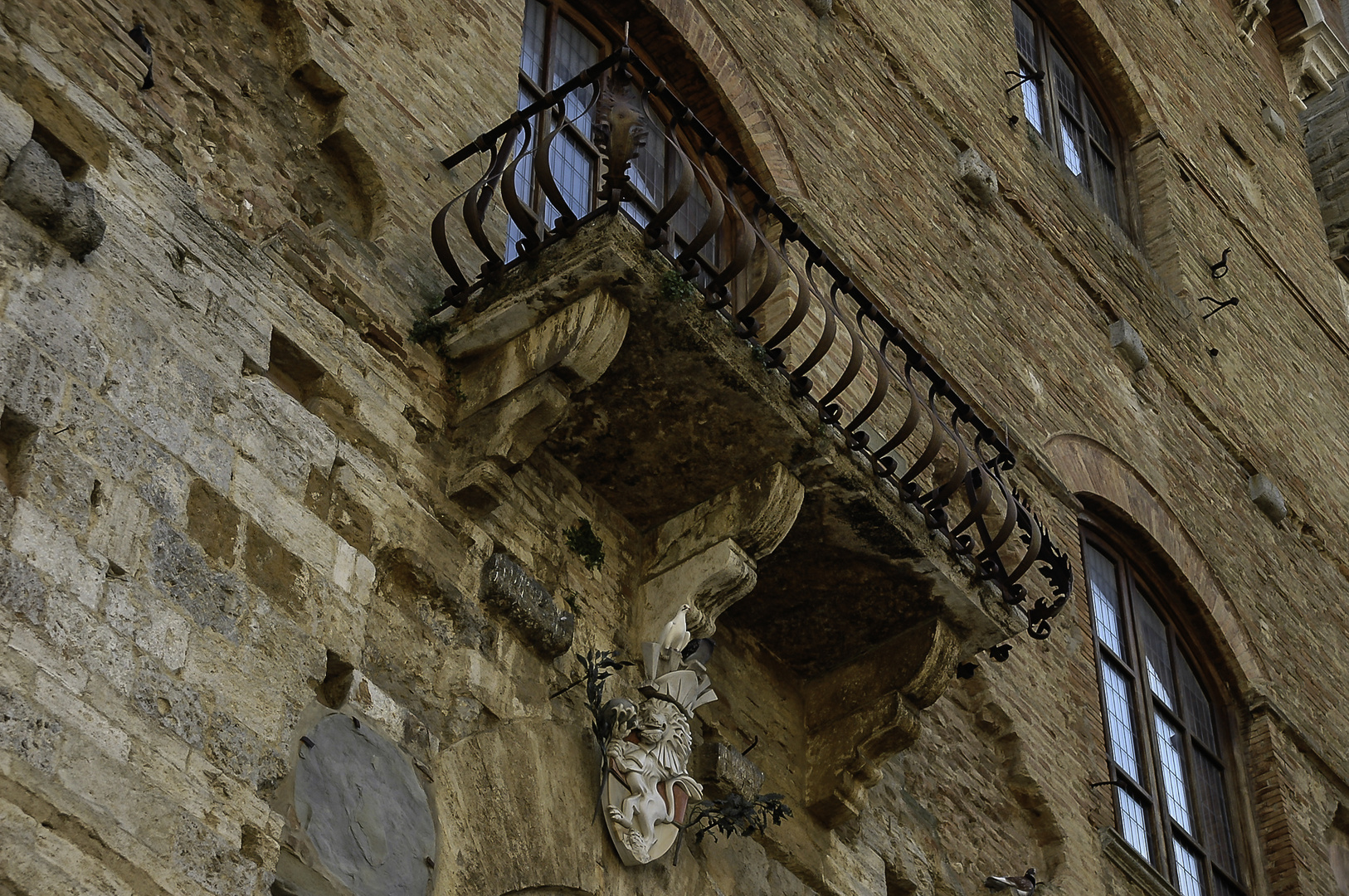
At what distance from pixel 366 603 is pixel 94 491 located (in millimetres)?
991

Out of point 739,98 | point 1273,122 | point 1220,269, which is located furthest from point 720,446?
point 1273,122

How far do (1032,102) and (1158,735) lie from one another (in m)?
4.37

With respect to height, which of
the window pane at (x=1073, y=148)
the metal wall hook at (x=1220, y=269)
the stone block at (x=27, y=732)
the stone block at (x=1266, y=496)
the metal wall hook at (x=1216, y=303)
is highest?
the window pane at (x=1073, y=148)

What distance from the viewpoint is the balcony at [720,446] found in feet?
20.1

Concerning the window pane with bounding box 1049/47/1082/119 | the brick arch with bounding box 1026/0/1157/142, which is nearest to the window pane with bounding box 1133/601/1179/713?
the window pane with bounding box 1049/47/1082/119

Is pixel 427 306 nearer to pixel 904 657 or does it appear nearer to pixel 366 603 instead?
pixel 366 603

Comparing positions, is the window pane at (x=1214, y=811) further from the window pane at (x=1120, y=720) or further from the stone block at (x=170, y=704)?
the stone block at (x=170, y=704)

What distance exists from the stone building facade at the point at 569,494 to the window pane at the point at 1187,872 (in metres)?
0.03

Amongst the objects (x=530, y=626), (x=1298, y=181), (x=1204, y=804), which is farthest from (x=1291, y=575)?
(x=530, y=626)

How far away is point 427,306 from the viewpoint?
6395 mm

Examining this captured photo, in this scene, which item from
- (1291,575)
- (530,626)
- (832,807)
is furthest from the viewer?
(1291,575)

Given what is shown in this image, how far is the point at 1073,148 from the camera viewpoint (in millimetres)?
13008

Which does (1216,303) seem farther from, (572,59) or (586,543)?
(586,543)

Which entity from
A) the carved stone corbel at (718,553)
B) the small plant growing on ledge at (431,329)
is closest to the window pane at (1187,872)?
the carved stone corbel at (718,553)
